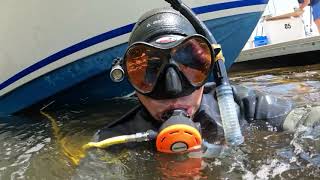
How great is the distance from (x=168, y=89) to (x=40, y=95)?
2623mm

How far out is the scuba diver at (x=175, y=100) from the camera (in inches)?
76.7

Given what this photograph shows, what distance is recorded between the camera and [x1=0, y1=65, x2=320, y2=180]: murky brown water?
6.13 feet

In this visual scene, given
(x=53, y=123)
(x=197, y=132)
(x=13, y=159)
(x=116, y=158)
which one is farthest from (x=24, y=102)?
(x=197, y=132)

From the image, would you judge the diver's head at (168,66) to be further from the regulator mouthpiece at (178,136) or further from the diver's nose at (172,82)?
the regulator mouthpiece at (178,136)

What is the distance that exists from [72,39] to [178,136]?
8.01 feet

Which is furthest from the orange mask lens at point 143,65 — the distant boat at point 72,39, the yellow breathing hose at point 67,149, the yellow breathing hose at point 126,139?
the distant boat at point 72,39

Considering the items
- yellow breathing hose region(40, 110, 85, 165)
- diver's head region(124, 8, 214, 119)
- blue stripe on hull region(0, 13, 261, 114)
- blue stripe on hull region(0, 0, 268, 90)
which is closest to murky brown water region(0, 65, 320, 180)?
yellow breathing hose region(40, 110, 85, 165)

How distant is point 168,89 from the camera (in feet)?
6.65

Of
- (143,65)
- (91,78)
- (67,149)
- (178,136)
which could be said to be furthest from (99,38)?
(178,136)

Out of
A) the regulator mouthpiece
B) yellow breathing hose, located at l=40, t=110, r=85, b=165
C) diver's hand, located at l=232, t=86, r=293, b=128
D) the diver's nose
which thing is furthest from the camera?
yellow breathing hose, located at l=40, t=110, r=85, b=165

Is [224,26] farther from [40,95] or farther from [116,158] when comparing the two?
[116,158]

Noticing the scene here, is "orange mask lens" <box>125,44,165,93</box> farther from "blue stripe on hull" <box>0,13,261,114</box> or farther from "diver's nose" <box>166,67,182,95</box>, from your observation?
"blue stripe on hull" <box>0,13,261,114</box>

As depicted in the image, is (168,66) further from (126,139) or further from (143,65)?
(126,139)

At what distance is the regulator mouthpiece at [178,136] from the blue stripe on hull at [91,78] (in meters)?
2.32
